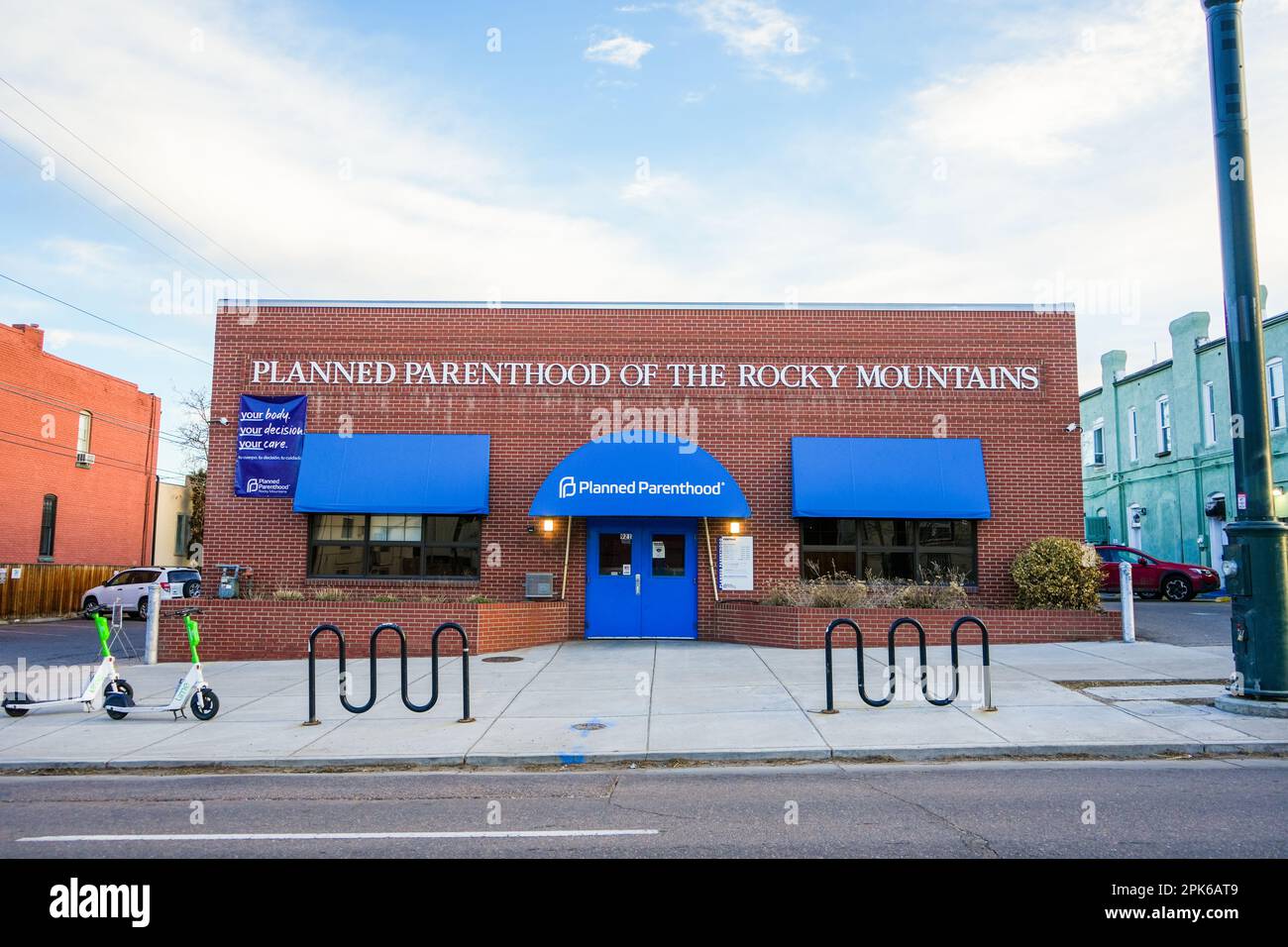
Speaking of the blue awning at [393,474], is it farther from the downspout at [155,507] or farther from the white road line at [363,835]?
the downspout at [155,507]

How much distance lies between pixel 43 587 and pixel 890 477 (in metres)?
25.8

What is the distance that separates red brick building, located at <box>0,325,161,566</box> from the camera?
29.1 m

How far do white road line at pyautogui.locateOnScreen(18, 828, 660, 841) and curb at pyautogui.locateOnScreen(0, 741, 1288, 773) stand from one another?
81.6 inches

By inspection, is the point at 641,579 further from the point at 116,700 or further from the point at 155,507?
the point at 155,507

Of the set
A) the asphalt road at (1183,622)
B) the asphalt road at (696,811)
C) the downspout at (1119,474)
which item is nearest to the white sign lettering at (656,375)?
the asphalt road at (1183,622)

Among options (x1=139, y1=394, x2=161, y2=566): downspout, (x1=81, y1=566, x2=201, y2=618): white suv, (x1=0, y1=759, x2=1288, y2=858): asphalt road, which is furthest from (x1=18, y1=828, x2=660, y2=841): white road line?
(x1=139, y1=394, x2=161, y2=566): downspout

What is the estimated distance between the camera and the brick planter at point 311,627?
14.7 meters

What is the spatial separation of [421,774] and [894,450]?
449 inches

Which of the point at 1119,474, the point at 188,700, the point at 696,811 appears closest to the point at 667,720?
the point at 696,811

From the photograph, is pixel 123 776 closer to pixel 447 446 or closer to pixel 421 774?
pixel 421 774

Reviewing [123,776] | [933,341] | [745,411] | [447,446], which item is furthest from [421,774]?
[933,341]

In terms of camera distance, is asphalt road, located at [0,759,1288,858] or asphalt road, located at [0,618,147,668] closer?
asphalt road, located at [0,759,1288,858]

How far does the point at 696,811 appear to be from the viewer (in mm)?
6293

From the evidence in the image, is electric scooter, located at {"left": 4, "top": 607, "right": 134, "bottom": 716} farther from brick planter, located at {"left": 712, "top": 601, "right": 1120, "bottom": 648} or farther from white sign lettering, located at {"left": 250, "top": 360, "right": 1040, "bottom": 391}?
brick planter, located at {"left": 712, "top": 601, "right": 1120, "bottom": 648}
